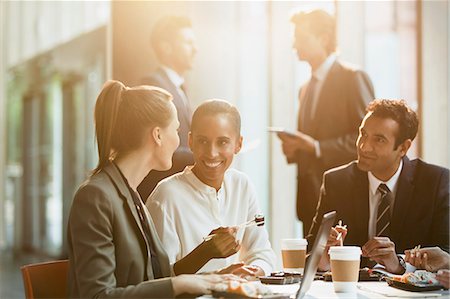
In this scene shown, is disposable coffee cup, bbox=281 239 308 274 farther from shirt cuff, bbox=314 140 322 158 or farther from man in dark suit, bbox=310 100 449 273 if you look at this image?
shirt cuff, bbox=314 140 322 158

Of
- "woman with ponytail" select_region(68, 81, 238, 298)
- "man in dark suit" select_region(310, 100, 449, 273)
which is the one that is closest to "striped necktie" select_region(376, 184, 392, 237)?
"man in dark suit" select_region(310, 100, 449, 273)

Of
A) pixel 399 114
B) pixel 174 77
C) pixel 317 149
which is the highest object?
pixel 174 77

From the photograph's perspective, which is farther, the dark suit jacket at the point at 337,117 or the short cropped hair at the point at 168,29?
the short cropped hair at the point at 168,29

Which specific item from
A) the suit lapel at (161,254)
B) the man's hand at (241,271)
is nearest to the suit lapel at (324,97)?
the man's hand at (241,271)

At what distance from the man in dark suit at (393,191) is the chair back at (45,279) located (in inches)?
32.2

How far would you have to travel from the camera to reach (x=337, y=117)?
10.7ft

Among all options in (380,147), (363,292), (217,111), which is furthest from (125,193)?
(380,147)

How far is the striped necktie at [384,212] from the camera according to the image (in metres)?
2.31

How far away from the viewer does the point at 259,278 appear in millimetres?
1980

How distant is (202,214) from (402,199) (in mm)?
665

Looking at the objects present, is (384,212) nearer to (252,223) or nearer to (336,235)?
(336,235)

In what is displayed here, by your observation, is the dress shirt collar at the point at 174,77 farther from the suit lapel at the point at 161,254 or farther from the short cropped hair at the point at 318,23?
the suit lapel at the point at 161,254

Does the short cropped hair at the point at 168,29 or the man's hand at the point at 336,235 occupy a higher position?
the short cropped hair at the point at 168,29

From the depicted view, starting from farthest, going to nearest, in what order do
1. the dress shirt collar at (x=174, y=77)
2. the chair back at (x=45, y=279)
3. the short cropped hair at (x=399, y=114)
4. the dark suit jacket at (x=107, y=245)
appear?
the dress shirt collar at (x=174, y=77), the short cropped hair at (x=399, y=114), the chair back at (x=45, y=279), the dark suit jacket at (x=107, y=245)
